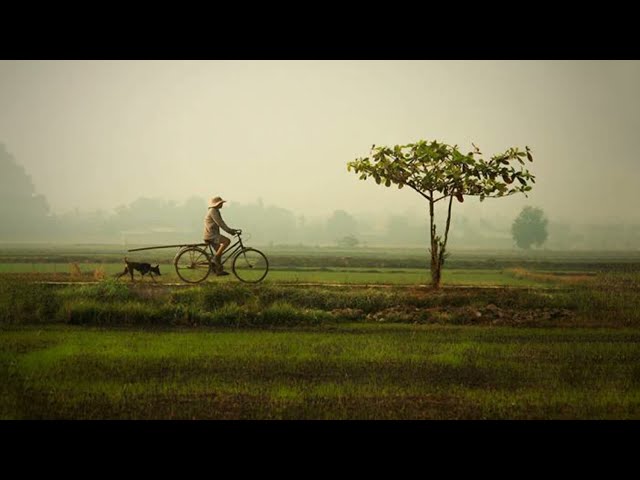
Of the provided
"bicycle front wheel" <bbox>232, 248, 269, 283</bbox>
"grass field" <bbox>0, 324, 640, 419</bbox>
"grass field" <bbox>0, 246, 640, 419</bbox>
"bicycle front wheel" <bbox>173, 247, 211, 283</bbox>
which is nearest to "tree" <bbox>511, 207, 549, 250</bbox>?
"grass field" <bbox>0, 246, 640, 419</bbox>

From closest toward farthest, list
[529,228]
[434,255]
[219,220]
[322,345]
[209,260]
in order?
1. [322,345]
2. [219,220]
3. [209,260]
4. [434,255]
5. [529,228]

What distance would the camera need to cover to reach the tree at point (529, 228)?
1077 cm

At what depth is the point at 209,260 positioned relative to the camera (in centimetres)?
994

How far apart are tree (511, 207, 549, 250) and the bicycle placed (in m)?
5.27

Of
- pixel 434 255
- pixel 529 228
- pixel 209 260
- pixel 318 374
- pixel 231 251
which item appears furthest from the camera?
pixel 529 228

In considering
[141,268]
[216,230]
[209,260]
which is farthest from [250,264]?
[141,268]

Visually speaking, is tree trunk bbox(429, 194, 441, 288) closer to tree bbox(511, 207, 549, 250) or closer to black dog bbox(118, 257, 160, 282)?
tree bbox(511, 207, 549, 250)

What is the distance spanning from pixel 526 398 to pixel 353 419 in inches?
82.7

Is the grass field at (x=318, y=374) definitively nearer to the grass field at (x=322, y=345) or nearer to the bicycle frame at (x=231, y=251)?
the grass field at (x=322, y=345)

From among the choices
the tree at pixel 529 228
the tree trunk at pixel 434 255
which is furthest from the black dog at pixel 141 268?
the tree at pixel 529 228

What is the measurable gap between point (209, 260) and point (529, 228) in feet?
22.0

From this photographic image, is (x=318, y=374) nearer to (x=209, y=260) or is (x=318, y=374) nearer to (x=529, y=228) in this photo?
(x=209, y=260)

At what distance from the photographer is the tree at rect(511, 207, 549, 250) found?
10766 millimetres

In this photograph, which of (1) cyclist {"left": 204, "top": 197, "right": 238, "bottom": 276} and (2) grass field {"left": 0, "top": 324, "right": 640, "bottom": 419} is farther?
(1) cyclist {"left": 204, "top": 197, "right": 238, "bottom": 276}
